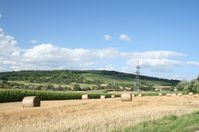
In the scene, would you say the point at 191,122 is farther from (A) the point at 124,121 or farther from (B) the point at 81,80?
(B) the point at 81,80

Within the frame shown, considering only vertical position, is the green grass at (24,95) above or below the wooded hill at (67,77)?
below

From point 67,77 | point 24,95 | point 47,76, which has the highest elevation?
point 47,76

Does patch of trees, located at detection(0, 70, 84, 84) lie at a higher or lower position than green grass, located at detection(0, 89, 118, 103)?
higher

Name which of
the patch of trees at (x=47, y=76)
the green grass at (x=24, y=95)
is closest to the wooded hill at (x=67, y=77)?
the patch of trees at (x=47, y=76)

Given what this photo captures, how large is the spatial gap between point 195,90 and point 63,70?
3345 inches

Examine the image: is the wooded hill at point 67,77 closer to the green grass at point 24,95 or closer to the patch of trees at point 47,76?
the patch of trees at point 47,76

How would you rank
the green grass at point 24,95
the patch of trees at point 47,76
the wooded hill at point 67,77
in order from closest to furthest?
the green grass at point 24,95 → the wooded hill at point 67,77 → the patch of trees at point 47,76

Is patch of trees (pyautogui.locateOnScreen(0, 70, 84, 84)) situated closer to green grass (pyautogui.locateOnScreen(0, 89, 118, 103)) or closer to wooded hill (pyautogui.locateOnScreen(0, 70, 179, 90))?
wooded hill (pyautogui.locateOnScreen(0, 70, 179, 90))

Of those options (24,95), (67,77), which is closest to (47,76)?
(67,77)

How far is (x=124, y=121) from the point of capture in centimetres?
2333

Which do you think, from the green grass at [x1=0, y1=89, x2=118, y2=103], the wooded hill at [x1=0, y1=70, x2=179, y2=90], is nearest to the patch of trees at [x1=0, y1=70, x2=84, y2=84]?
the wooded hill at [x1=0, y1=70, x2=179, y2=90]

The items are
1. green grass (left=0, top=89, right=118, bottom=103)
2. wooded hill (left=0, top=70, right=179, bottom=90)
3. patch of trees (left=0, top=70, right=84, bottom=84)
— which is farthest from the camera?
patch of trees (left=0, top=70, right=84, bottom=84)

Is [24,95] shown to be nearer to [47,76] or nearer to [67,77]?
[67,77]

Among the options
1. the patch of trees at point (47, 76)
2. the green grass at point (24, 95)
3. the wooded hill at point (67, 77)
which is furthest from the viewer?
the patch of trees at point (47, 76)
